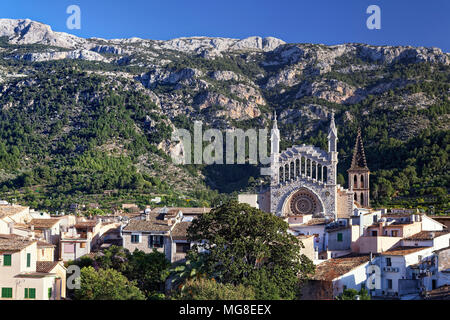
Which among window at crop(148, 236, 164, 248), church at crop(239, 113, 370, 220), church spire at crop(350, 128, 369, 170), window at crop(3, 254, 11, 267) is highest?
church spire at crop(350, 128, 369, 170)

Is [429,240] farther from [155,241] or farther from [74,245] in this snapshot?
[74,245]

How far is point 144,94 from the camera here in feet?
619

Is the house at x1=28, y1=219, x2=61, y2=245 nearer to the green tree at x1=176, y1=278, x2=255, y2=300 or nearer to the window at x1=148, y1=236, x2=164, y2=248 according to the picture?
the window at x1=148, y1=236, x2=164, y2=248

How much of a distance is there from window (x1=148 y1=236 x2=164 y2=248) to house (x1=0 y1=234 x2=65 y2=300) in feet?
38.3

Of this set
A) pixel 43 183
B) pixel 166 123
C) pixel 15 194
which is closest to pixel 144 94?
pixel 166 123

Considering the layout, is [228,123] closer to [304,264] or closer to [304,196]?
[304,196]

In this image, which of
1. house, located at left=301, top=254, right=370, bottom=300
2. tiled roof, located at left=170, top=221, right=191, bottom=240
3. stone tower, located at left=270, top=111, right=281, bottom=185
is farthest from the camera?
stone tower, located at left=270, top=111, right=281, bottom=185

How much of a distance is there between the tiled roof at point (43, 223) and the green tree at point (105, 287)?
14846 mm

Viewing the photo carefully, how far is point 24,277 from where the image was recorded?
42469 mm

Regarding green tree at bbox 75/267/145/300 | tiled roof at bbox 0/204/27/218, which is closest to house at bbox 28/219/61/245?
tiled roof at bbox 0/204/27/218

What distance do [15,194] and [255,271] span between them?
8830 centimetres

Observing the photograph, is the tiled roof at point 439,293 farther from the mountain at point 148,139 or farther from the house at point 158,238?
the mountain at point 148,139

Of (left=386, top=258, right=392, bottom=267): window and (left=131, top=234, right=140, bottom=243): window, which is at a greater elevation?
(left=131, top=234, right=140, bottom=243): window

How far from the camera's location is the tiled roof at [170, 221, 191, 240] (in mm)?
54594
